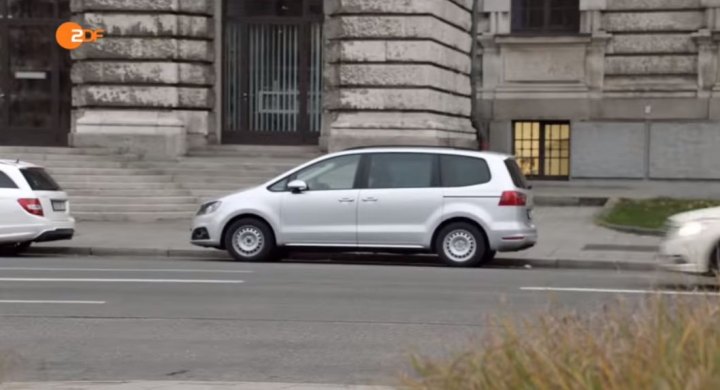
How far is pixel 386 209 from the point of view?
18.0m

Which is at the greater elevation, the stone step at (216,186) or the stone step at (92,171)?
the stone step at (92,171)

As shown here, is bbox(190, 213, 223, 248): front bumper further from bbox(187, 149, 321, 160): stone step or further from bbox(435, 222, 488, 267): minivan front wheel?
bbox(187, 149, 321, 160): stone step

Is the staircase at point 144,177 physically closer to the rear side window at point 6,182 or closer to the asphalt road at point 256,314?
the rear side window at point 6,182

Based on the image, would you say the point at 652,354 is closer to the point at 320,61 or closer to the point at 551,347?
the point at 551,347

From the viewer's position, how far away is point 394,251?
18172mm

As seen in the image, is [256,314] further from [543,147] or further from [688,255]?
[543,147]

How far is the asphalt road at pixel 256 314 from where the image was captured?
9273 millimetres

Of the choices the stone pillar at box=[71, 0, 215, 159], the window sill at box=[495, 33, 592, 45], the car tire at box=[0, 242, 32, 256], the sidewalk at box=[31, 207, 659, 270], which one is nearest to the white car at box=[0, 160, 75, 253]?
the car tire at box=[0, 242, 32, 256]

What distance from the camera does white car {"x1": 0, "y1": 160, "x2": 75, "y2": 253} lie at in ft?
62.9

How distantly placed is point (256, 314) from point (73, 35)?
16.9 m

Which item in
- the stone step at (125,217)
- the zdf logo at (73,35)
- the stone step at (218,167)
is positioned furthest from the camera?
the zdf logo at (73,35)

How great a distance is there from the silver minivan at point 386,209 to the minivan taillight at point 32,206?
8.15 feet

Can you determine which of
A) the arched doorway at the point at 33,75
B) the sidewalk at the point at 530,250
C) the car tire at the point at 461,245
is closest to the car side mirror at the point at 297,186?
the sidewalk at the point at 530,250

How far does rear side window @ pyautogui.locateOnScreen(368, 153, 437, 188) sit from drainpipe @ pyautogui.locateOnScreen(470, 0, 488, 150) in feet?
45.2
